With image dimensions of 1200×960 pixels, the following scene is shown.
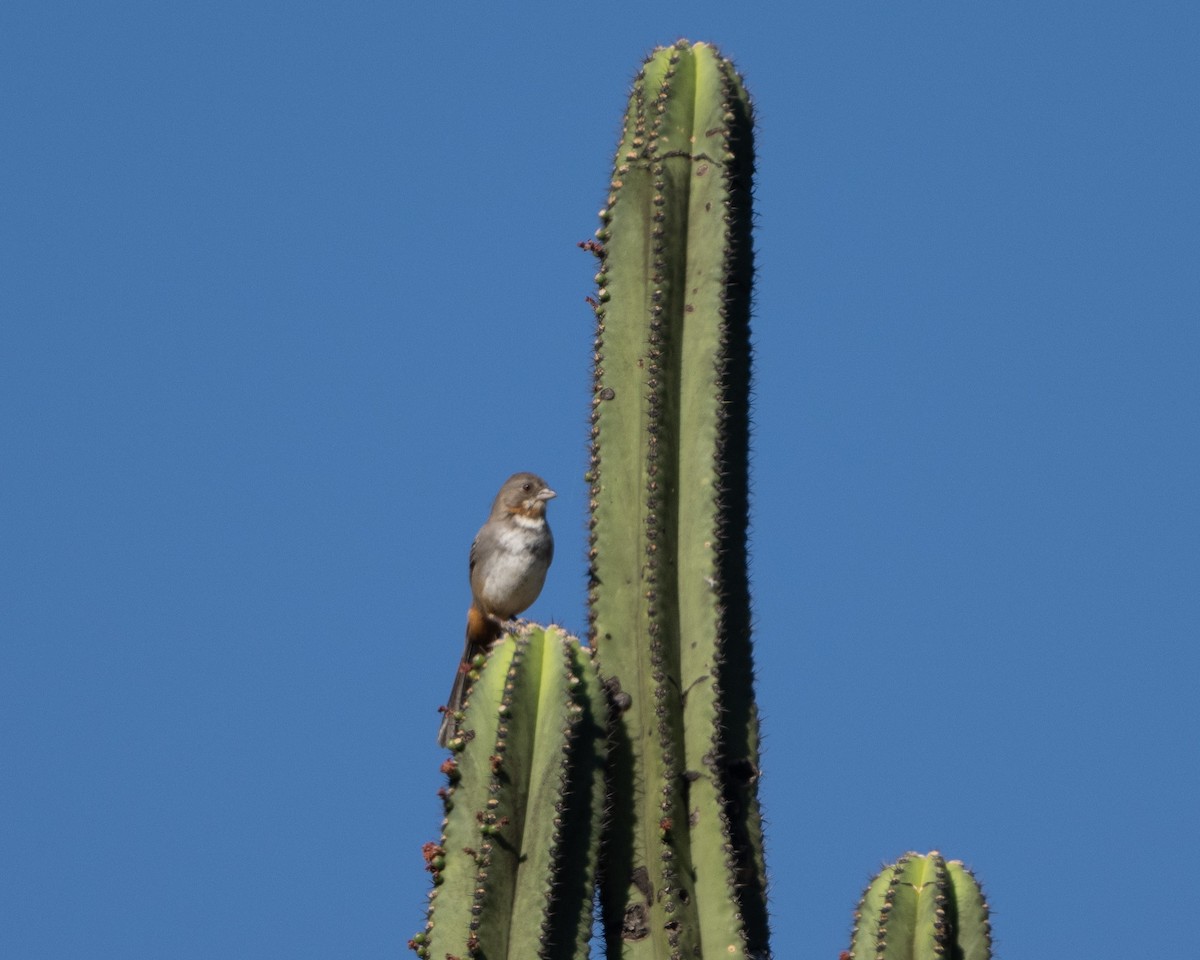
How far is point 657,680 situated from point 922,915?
1218 mm

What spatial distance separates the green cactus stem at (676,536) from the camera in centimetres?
711

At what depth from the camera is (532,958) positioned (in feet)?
21.2

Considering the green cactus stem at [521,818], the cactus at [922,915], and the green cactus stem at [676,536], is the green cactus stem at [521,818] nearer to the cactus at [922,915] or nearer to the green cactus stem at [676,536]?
the green cactus stem at [676,536]

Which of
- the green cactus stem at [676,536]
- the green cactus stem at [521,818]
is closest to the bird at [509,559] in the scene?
the green cactus stem at [676,536]

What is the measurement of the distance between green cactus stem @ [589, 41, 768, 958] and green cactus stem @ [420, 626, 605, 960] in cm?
36

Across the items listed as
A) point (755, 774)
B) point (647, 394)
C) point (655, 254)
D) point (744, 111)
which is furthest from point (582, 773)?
point (744, 111)

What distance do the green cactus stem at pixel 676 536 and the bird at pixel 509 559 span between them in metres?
3.00

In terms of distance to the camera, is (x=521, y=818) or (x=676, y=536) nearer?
(x=521, y=818)

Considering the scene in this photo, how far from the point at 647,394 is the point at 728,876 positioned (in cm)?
177

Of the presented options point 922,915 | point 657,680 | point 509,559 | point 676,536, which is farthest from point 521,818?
point 509,559

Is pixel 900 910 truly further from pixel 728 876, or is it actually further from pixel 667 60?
pixel 667 60

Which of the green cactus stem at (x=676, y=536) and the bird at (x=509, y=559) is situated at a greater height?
the bird at (x=509, y=559)

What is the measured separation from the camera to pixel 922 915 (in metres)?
6.86

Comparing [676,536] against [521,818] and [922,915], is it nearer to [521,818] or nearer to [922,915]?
[521,818]
